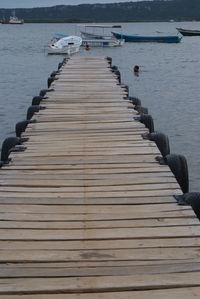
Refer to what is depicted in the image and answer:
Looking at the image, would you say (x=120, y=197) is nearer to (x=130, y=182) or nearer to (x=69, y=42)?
(x=130, y=182)

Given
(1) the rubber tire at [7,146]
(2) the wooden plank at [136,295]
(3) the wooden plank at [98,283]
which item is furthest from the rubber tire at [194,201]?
(1) the rubber tire at [7,146]

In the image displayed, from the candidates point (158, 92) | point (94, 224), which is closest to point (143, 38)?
point (158, 92)

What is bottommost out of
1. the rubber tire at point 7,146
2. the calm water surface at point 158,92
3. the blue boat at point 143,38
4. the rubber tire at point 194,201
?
the calm water surface at point 158,92

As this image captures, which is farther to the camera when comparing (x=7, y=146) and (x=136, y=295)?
(x=7, y=146)

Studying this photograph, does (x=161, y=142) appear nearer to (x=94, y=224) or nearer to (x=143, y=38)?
(x=94, y=224)

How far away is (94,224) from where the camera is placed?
18.1ft

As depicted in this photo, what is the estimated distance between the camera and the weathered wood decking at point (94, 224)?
432 centimetres

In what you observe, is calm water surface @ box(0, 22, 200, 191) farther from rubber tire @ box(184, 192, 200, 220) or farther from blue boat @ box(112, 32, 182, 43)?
blue boat @ box(112, 32, 182, 43)

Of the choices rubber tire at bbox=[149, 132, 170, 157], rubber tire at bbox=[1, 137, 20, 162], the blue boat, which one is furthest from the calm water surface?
the blue boat

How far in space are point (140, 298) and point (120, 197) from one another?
88.8 inches

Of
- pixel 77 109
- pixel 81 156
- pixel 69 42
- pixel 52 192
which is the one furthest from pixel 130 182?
pixel 69 42

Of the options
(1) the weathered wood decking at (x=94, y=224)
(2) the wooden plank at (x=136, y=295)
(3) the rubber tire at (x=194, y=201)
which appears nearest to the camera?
(2) the wooden plank at (x=136, y=295)

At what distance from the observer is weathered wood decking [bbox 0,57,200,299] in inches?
170

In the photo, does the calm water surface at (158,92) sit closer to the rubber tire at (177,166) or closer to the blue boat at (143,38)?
the rubber tire at (177,166)
